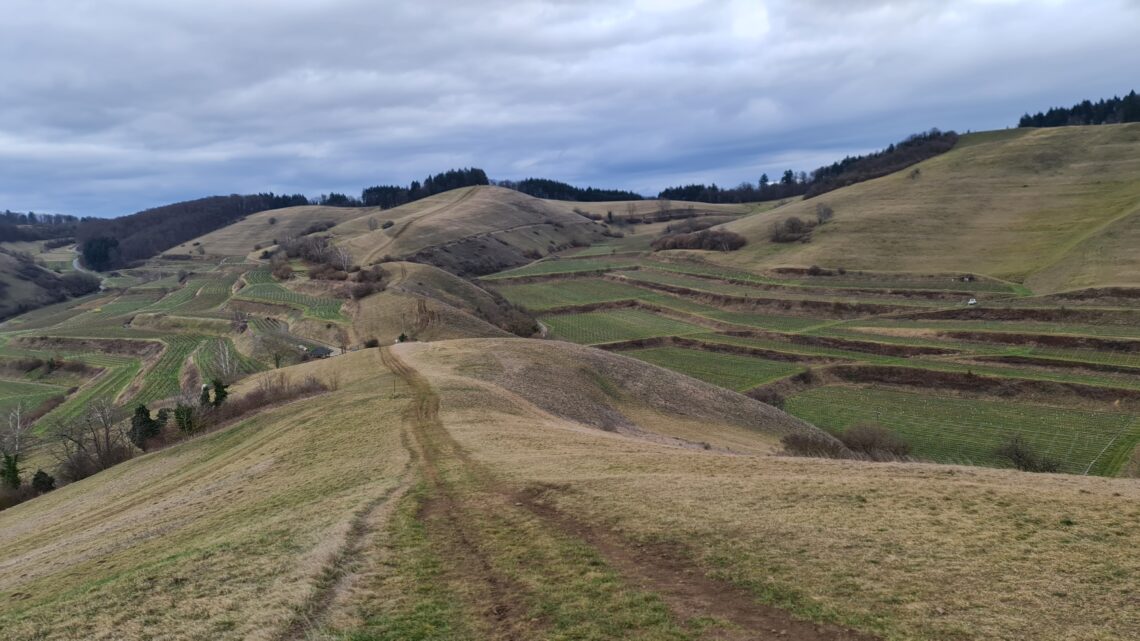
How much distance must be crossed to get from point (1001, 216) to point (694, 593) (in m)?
145

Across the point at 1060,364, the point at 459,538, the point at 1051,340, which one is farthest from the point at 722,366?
the point at 459,538

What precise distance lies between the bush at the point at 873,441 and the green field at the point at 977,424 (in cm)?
270

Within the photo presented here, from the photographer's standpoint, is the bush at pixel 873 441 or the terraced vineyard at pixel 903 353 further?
the terraced vineyard at pixel 903 353

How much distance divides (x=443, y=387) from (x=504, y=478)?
20.8m

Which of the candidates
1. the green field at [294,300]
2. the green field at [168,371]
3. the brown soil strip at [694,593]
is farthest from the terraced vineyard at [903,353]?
the green field at [168,371]

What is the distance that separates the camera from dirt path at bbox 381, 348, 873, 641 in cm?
1216

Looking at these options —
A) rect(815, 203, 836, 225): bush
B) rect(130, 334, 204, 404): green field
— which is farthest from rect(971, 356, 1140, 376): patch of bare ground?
rect(130, 334, 204, 404): green field

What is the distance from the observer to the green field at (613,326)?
323 feet

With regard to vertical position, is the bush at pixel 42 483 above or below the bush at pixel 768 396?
above

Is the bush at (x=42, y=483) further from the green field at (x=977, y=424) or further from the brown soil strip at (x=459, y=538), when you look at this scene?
the green field at (x=977, y=424)

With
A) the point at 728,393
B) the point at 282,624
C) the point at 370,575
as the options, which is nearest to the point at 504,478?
the point at 370,575

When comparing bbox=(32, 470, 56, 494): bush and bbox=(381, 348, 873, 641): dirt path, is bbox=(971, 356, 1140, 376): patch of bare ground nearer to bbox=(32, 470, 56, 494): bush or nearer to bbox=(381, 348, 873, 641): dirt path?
bbox=(381, 348, 873, 641): dirt path

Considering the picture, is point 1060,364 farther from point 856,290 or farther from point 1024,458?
point 856,290

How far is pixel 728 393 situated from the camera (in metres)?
54.6
